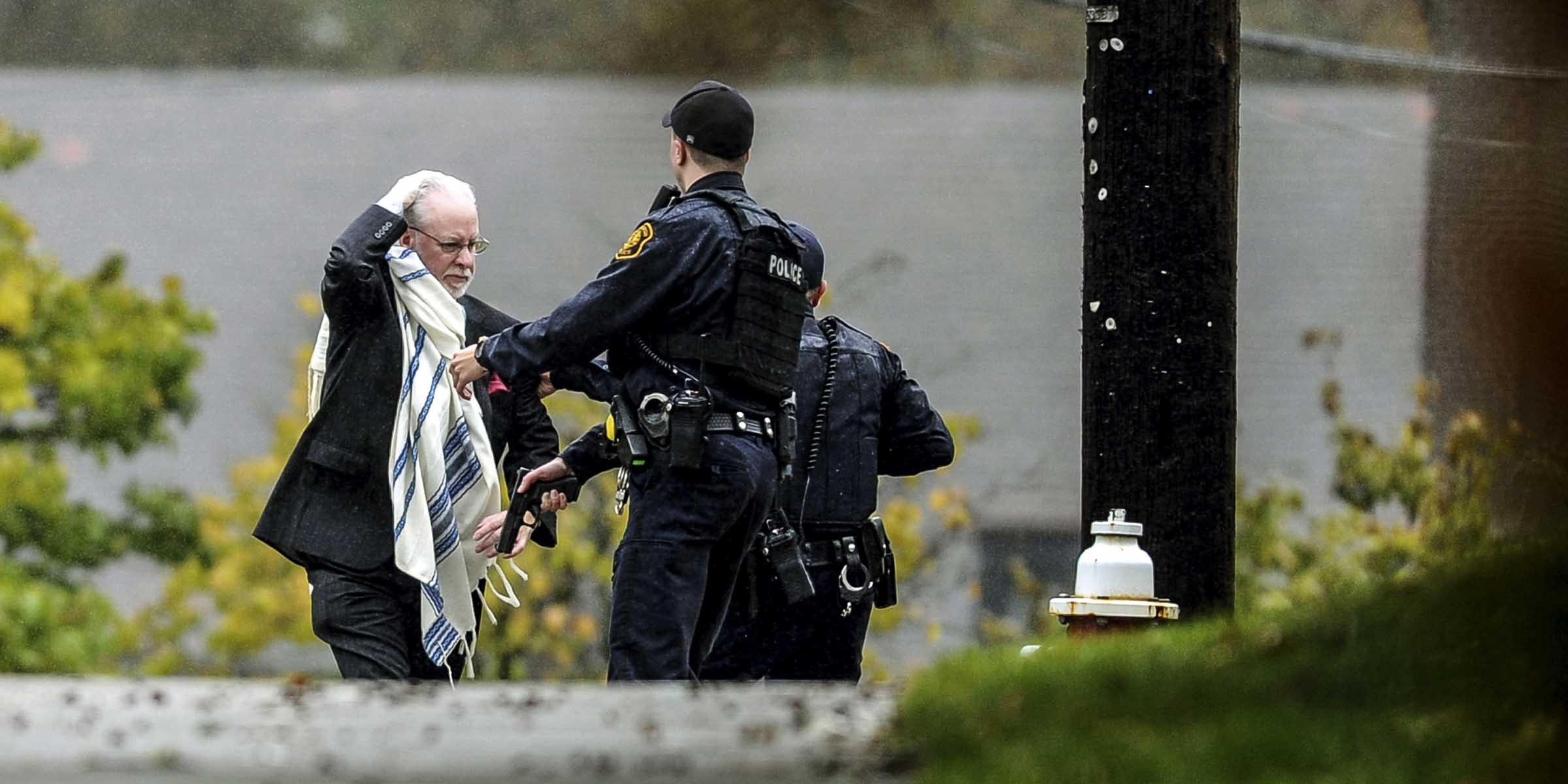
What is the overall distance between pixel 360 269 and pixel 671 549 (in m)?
1.02

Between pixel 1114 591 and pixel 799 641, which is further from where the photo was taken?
pixel 799 641

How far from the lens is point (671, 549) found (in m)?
4.80

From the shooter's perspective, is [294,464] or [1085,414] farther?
[294,464]

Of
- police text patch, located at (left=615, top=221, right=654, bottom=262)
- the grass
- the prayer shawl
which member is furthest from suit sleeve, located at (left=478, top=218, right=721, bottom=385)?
the grass

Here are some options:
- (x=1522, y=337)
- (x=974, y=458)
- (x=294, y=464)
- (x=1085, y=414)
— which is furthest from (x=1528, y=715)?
(x=974, y=458)

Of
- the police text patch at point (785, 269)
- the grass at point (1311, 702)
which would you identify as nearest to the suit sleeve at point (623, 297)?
the police text patch at point (785, 269)

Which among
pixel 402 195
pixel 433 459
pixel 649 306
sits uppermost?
pixel 402 195

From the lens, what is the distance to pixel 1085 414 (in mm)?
4598

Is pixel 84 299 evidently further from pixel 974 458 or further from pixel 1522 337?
pixel 1522 337

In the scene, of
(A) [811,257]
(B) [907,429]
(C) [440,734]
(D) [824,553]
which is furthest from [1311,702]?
(B) [907,429]

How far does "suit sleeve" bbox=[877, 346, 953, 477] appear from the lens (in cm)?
595

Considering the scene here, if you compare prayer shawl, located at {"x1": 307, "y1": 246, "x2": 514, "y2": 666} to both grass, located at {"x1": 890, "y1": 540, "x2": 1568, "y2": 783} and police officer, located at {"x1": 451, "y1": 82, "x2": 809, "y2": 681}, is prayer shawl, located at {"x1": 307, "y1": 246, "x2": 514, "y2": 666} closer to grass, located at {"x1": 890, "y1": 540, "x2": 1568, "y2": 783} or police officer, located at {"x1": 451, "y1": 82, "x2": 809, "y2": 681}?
police officer, located at {"x1": 451, "y1": 82, "x2": 809, "y2": 681}

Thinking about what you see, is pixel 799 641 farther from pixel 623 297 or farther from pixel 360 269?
pixel 360 269

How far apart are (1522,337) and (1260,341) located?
26.6 feet
